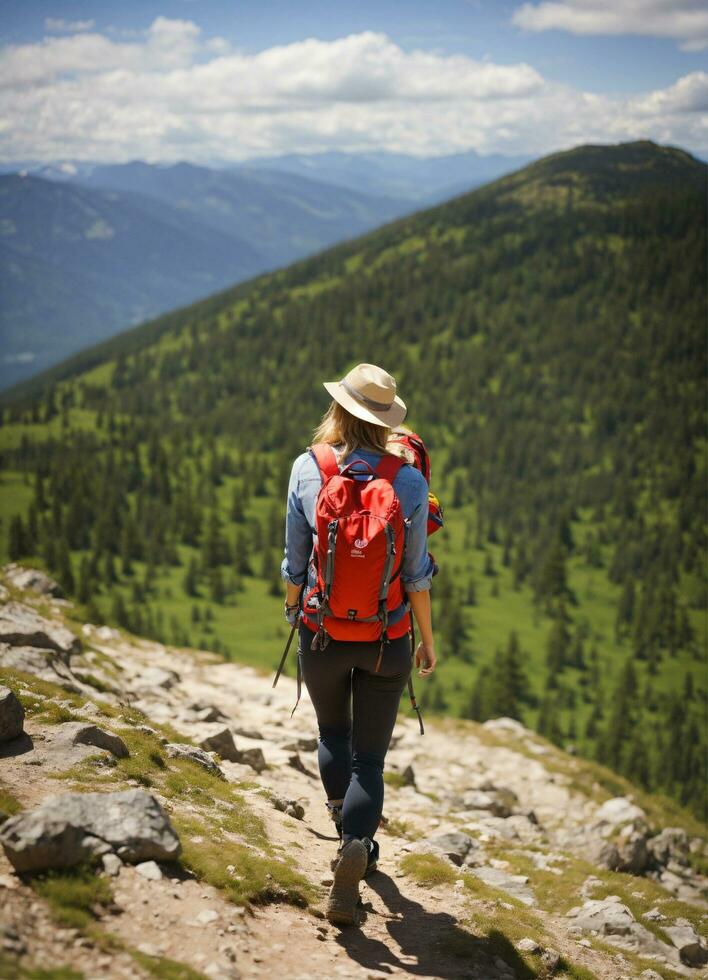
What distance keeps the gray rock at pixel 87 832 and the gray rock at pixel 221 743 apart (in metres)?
5.26

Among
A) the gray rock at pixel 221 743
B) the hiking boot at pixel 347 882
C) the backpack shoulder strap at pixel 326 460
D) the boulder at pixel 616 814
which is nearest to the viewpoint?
the hiking boot at pixel 347 882

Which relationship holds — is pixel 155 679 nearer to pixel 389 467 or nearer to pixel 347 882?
pixel 347 882

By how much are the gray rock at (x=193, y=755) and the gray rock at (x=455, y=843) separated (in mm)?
3342

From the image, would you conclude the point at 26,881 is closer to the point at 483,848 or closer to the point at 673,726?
the point at 483,848

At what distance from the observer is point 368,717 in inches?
272

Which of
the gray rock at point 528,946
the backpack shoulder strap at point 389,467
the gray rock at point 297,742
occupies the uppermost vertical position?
the backpack shoulder strap at point 389,467

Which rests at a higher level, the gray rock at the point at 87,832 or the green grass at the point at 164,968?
the gray rock at the point at 87,832

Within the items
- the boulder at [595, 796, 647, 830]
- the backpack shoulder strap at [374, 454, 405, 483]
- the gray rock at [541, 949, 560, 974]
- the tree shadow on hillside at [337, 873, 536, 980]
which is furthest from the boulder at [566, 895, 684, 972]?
the boulder at [595, 796, 647, 830]

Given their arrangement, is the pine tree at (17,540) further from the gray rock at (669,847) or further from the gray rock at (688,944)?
the gray rock at (688,944)

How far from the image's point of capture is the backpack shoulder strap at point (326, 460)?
673 centimetres

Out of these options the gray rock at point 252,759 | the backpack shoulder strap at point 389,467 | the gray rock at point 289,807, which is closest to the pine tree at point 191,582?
the gray rock at point 252,759

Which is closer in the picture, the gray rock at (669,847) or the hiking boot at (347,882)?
the hiking boot at (347,882)

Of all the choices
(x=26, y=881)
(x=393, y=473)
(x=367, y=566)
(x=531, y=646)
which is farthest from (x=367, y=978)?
(x=531, y=646)

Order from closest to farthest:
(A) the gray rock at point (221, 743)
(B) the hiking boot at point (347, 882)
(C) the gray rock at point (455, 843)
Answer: (B) the hiking boot at point (347, 882) → (C) the gray rock at point (455, 843) → (A) the gray rock at point (221, 743)
